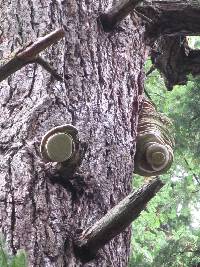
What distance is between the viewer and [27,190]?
180 cm

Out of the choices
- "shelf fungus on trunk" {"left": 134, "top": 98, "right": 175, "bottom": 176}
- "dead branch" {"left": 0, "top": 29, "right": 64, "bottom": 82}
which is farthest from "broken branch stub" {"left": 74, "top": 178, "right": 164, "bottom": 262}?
"shelf fungus on trunk" {"left": 134, "top": 98, "right": 175, "bottom": 176}

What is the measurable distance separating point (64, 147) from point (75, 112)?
342 millimetres

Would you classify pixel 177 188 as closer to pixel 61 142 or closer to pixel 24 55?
pixel 61 142

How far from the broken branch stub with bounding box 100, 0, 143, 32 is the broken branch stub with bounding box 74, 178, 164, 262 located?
1.04 meters

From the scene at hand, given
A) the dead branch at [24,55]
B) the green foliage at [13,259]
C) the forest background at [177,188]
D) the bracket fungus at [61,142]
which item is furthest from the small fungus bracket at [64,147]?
the forest background at [177,188]

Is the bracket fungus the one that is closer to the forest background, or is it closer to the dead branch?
the dead branch

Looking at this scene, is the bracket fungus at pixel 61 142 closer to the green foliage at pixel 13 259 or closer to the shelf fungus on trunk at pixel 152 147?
the shelf fungus on trunk at pixel 152 147

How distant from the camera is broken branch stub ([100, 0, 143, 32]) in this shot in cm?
235

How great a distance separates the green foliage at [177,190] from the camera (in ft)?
18.2

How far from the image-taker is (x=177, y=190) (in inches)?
339

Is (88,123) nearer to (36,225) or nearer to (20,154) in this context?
(20,154)

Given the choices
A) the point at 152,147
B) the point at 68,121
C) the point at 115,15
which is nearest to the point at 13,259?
the point at 68,121

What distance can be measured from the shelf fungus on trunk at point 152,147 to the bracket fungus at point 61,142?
0.59 m

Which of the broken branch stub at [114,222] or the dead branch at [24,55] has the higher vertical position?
the dead branch at [24,55]
